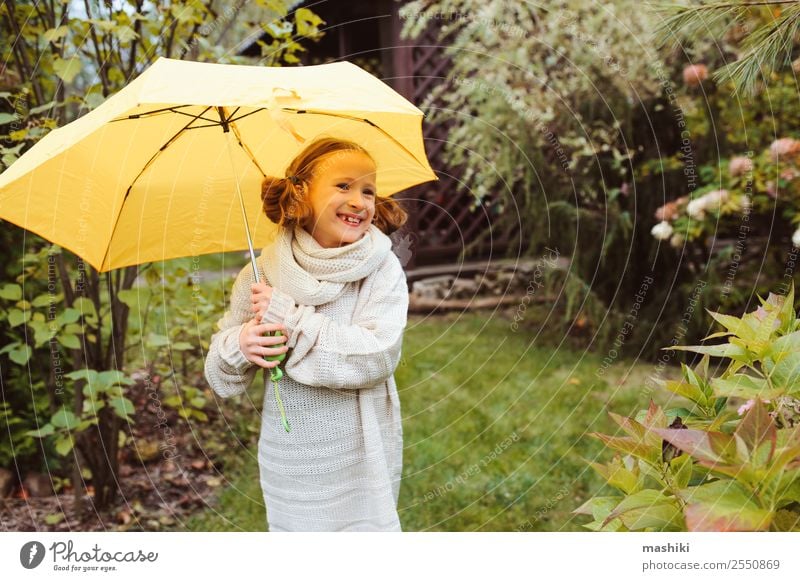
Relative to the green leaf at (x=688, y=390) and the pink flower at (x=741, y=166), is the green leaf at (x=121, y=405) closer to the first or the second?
the green leaf at (x=688, y=390)

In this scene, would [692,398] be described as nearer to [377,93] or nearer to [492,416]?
[377,93]

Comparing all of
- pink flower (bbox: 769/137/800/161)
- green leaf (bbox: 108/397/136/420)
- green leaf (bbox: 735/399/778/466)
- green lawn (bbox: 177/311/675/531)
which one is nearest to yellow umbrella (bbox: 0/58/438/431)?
green leaf (bbox: 108/397/136/420)

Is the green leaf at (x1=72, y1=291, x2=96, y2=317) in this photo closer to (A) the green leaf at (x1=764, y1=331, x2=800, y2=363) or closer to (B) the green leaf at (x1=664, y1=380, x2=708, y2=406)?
(B) the green leaf at (x1=664, y1=380, x2=708, y2=406)

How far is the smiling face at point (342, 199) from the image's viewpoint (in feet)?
3.93

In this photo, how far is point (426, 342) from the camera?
8.21ft

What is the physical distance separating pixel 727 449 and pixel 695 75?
5.70 ft

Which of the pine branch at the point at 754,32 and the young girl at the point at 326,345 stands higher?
the pine branch at the point at 754,32

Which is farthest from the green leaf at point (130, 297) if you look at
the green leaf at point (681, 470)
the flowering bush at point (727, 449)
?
the green leaf at point (681, 470)

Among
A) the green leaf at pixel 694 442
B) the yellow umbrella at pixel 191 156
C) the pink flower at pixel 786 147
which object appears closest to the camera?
the green leaf at pixel 694 442

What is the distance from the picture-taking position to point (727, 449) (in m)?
0.76

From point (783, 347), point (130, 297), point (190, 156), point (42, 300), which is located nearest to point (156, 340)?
point (130, 297)

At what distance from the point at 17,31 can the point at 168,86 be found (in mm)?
917

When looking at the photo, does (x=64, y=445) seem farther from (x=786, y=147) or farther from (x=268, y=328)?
(x=786, y=147)
